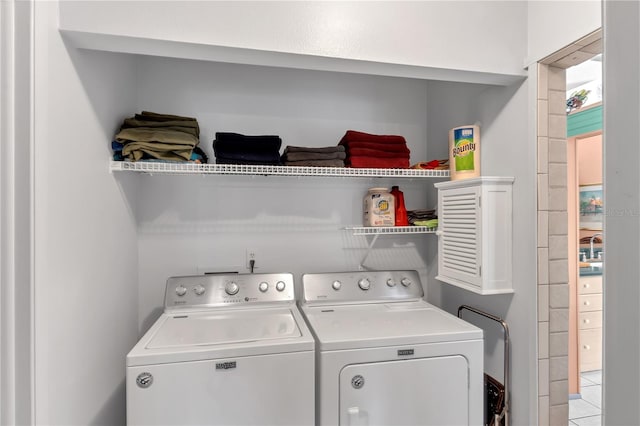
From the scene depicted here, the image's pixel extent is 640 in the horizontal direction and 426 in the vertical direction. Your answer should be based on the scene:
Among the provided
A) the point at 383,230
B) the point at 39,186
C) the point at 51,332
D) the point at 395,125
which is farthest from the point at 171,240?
the point at 395,125

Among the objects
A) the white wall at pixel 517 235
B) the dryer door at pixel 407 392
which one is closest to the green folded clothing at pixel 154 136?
the dryer door at pixel 407 392

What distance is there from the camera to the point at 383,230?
6.83 ft

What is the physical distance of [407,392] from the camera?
1505 millimetres

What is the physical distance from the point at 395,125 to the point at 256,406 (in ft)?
6.19

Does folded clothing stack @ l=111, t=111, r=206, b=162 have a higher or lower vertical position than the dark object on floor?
higher

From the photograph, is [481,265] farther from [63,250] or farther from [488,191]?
[63,250]

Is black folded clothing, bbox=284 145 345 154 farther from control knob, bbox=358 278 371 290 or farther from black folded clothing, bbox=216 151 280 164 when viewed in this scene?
control knob, bbox=358 278 371 290

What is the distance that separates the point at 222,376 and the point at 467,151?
1.60 metres

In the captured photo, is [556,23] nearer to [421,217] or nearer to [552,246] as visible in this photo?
[552,246]

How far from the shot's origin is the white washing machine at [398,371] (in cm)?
145

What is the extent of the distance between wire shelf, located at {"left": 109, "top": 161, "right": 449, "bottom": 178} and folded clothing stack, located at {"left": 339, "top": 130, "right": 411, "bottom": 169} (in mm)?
62

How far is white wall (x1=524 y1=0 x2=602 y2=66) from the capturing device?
4.26 ft
